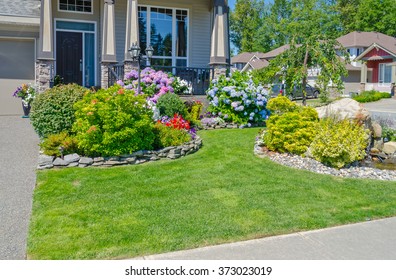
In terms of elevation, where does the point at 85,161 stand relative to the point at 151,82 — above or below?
below

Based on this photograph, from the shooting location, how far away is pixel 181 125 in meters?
9.53

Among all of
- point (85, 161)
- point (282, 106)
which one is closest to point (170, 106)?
point (282, 106)

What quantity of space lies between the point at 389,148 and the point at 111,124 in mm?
6691

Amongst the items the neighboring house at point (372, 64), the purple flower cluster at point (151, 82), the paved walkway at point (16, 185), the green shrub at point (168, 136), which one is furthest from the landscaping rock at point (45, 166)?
the neighboring house at point (372, 64)

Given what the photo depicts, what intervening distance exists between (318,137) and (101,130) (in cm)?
432

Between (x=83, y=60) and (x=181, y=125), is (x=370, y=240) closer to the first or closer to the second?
Result: (x=181, y=125)

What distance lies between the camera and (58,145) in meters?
7.96

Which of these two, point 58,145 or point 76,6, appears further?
point 76,6

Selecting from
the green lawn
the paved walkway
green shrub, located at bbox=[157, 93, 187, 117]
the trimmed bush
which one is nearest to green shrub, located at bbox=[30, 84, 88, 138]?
the paved walkway

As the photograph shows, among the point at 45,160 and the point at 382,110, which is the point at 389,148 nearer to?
the point at 45,160

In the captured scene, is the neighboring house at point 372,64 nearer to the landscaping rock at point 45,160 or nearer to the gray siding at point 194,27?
the gray siding at point 194,27

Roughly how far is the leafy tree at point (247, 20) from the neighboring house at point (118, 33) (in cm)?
4356

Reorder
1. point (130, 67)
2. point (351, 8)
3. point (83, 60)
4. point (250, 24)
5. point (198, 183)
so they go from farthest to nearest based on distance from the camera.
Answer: point (250, 24), point (351, 8), point (83, 60), point (130, 67), point (198, 183)
